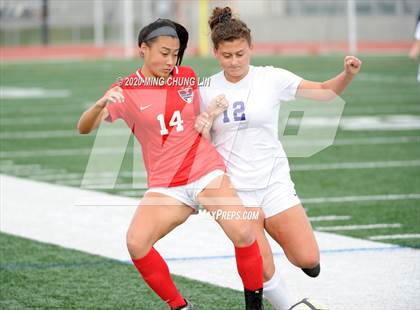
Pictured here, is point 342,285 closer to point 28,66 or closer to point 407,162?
point 407,162

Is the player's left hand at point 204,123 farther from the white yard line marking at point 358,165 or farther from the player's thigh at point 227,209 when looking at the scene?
the white yard line marking at point 358,165

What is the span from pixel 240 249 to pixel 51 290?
1722 millimetres

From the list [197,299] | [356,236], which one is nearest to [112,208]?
[356,236]

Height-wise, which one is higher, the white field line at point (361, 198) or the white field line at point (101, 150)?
the white field line at point (361, 198)

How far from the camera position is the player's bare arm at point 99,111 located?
5.21 m

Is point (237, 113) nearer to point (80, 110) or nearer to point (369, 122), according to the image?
point (369, 122)

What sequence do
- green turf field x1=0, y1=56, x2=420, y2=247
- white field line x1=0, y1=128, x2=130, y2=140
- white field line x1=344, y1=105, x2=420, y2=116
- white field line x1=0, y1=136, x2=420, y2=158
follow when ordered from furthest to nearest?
white field line x1=344, y1=105, x2=420, y2=116 < white field line x1=0, y1=128, x2=130, y2=140 < white field line x1=0, y1=136, x2=420, y2=158 < green turf field x1=0, y1=56, x2=420, y2=247

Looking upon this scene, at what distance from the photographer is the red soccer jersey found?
5.39 meters

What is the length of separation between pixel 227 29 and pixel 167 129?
608 millimetres

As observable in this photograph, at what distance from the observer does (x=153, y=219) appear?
528cm

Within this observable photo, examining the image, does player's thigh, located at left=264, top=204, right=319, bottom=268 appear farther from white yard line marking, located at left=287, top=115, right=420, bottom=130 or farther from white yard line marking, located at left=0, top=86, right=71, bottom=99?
white yard line marking, located at left=0, top=86, right=71, bottom=99

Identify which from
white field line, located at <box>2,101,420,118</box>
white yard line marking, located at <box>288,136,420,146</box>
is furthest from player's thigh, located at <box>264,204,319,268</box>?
Answer: white field line, located at <box>2,101,420,118</box>

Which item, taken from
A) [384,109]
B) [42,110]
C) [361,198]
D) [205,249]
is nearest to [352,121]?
[384,109]

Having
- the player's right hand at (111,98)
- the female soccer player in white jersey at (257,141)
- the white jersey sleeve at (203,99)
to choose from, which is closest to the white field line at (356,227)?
the female soccer player in white jersey at (257,141)
